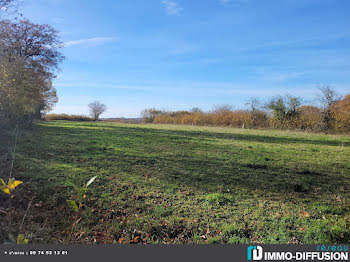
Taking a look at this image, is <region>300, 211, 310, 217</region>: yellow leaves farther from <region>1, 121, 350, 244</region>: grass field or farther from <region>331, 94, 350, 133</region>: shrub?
<region>331, 94, 350, 133</region>: shrub

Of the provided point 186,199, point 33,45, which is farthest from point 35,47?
point 186,199

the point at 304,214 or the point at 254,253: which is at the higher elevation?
the point at 254,253

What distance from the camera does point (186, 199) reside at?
4664 mm

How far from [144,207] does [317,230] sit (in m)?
2.83

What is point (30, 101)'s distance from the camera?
1298 centimetres

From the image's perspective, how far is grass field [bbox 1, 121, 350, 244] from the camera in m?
3.40

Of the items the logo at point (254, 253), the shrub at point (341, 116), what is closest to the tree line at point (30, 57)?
the logo at point (254, 253)

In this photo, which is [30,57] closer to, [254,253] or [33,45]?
[33,45]

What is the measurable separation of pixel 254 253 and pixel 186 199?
2.25m

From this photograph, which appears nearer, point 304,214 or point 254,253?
point 254,253

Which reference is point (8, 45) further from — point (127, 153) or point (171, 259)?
point (171, 259)

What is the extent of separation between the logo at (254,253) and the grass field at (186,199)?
2.28 feet

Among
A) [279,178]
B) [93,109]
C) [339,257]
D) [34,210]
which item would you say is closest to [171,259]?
[339,257]

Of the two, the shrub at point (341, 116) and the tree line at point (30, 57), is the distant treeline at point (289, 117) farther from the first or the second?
the tree line at point (30, 57)
